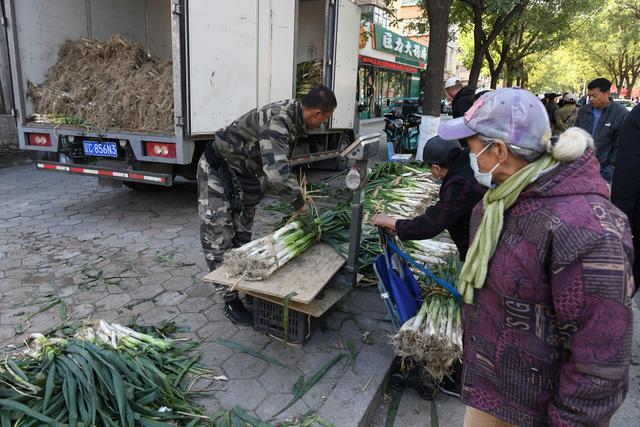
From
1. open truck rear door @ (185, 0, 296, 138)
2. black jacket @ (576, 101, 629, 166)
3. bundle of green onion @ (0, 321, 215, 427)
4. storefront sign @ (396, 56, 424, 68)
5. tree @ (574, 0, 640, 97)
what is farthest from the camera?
storefront sign @ (396, 56, 424, 68)

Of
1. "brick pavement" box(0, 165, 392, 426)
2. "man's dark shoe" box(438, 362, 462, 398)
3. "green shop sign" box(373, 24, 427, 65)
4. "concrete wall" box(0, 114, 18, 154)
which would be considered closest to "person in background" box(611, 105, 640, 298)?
"man's dark shoe" box(438, 362, 462, 398)

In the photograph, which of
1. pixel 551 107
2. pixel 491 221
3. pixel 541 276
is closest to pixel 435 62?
pixel 551 107

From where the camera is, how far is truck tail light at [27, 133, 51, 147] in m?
5.68

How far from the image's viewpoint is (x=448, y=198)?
2.39 metres

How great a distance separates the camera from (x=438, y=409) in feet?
9.09

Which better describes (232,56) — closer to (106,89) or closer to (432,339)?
(106,89)

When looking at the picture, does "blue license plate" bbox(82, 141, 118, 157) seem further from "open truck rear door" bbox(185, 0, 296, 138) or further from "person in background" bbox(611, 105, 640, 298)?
"person in background" bbox(611, 105, 640, 298)

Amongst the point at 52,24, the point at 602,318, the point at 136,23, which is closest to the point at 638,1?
the point at 136,23

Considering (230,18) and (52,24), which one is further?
(52,24)

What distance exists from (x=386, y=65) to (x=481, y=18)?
9352mm

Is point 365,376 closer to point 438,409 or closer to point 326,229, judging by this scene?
point 438,409

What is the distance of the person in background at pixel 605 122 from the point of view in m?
5.84

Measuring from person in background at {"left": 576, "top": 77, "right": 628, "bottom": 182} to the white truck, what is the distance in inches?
153

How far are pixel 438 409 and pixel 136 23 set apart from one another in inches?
276
